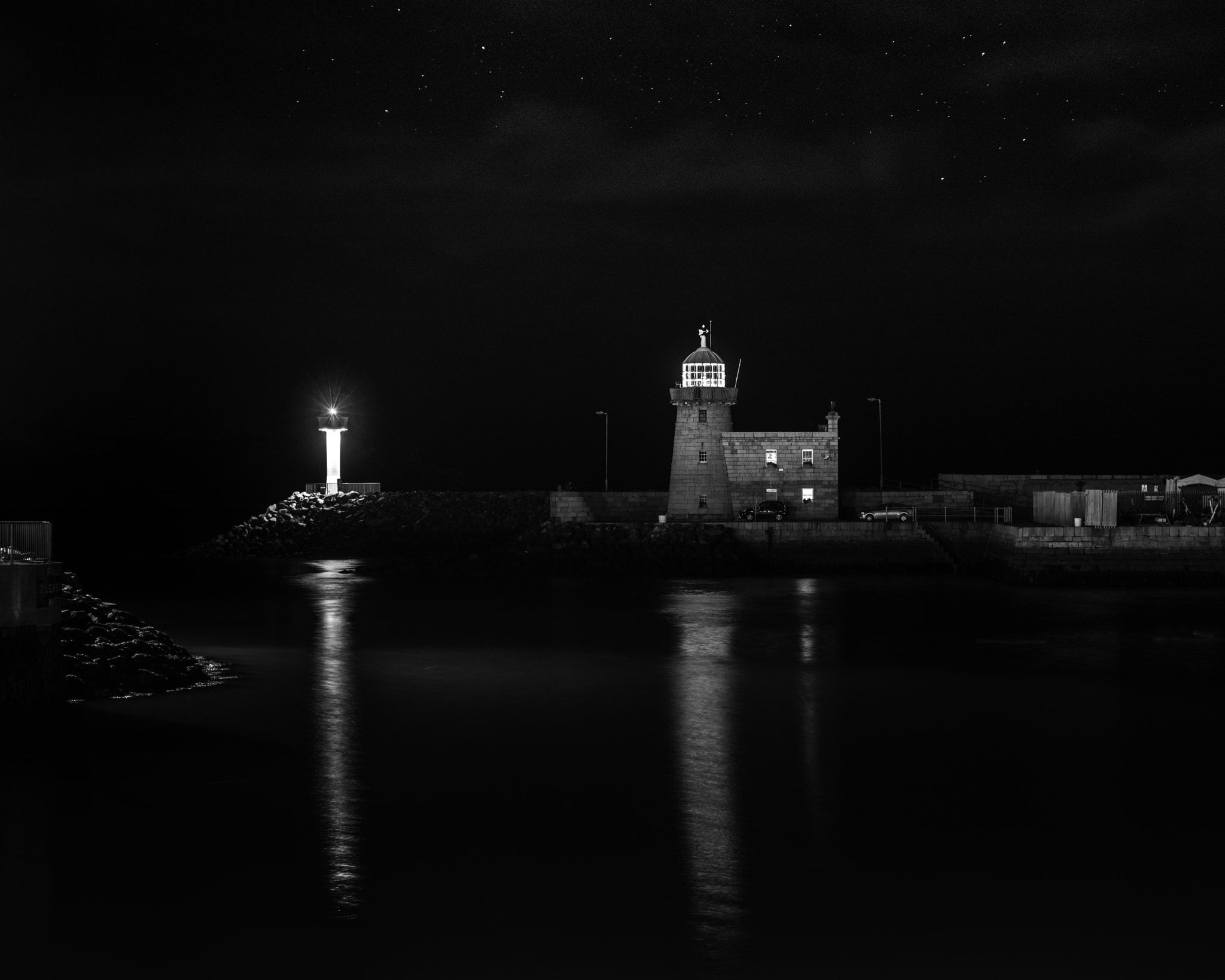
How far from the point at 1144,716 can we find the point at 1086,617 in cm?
1263

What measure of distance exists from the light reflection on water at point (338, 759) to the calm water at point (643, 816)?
0.16 ft

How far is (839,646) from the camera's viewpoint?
24234 millimetres

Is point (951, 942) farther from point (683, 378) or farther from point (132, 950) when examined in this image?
point (683, 378)

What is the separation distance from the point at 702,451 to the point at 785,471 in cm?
303

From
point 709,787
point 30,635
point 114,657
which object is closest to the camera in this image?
point 709,787

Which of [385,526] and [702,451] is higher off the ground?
[702,451]

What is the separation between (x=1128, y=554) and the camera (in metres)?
36.1

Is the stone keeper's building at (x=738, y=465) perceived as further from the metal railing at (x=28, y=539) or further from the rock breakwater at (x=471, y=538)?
the metal railing at (x=28, y=539)

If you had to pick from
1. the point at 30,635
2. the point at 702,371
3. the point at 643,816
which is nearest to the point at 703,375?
the point at 702,371

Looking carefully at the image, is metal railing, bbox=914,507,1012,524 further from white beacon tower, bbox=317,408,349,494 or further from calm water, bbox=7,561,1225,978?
white beacon tower, bbox=317,408,349,494

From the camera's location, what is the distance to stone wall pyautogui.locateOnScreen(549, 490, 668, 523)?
46125 millimetres

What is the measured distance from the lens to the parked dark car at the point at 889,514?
4369 centimetres

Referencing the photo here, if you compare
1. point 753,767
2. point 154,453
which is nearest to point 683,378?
point 753,767

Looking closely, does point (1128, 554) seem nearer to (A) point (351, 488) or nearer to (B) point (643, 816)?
(B) point (643, 816)
